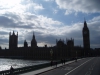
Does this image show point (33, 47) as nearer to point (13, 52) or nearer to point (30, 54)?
point (30, 54)

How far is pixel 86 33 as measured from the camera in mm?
177000

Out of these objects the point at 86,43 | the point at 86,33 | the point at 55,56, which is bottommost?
the point at 55,56

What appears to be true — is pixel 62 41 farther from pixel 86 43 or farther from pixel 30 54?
pixel 30 54

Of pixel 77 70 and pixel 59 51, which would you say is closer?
pixel 77 70

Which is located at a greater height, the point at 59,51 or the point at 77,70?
the point at 59,51

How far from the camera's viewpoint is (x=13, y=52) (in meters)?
199

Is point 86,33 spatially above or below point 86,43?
above

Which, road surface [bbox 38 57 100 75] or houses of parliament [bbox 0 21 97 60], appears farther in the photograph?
houses of parliament [bbox 0 21 97 60]

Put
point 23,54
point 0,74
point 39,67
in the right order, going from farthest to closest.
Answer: point 23,54 → point 39,67 → point 0,74

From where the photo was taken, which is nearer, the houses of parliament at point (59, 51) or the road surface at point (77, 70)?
the road surface at point (77, 70)

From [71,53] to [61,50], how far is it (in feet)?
34.0

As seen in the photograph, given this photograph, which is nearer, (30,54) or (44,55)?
(44,55)

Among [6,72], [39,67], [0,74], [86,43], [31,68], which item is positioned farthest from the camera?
[86,43]

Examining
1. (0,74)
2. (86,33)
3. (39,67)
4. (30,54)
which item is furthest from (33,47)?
(0,74)
